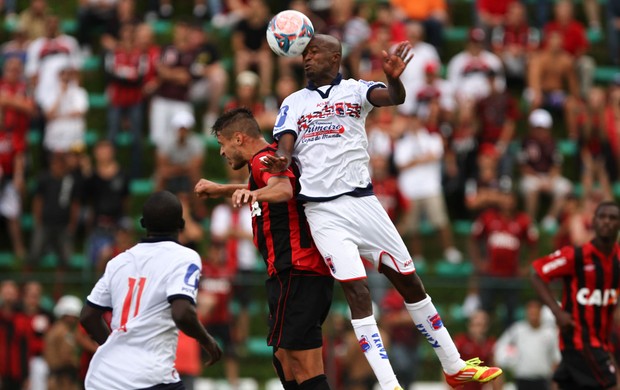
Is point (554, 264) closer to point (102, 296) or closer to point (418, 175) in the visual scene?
point (102, 296)

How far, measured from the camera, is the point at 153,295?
9664 millimetres

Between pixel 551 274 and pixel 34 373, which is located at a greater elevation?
pixel 551 274

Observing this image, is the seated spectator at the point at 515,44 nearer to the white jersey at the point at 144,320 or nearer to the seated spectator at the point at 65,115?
the seated spectator at the point at 65,115

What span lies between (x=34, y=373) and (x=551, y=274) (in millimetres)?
9051

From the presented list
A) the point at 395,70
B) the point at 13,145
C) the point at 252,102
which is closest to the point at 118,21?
the point at 13,145

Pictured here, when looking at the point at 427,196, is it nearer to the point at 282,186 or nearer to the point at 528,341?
the point at 528,341

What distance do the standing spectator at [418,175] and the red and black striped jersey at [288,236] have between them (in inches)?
405

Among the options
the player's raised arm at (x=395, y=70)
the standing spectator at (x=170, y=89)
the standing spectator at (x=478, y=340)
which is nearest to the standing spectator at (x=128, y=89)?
the standing spectator at (x=170, y=89)

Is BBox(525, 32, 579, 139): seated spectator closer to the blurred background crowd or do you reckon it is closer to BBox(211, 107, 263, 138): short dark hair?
the blurred background crowd

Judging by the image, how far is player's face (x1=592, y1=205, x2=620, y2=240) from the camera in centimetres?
1229

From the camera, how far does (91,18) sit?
24844mm

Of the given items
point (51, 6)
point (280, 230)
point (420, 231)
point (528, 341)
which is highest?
point (51, 6)

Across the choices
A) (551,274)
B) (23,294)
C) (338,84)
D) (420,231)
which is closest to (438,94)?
(420,231)

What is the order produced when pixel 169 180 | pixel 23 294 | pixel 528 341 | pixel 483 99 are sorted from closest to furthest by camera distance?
pixel 528 341, pixel 23 294, pixel 169 180, pixel 483 99
